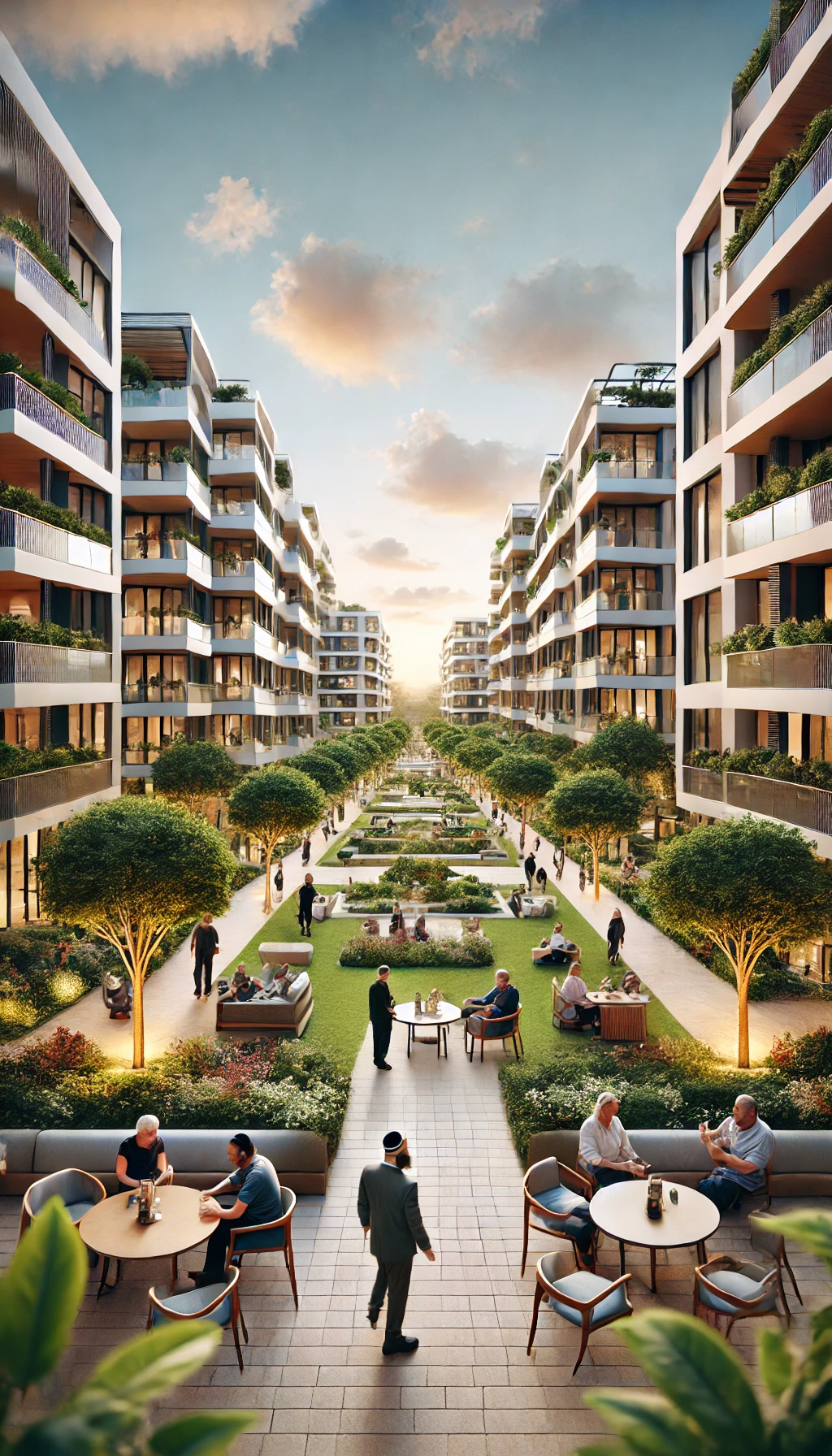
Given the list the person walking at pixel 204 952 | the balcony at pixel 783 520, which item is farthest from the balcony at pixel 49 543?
the balcony at pixel 783 520

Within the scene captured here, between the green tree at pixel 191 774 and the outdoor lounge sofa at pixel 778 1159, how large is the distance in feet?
67.2

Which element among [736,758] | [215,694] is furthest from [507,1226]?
[215,694]

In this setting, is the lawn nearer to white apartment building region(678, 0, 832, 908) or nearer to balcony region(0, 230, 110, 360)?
white apartment building region(678, 0, 832, 908)

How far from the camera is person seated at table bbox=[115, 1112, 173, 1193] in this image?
27.1 ft

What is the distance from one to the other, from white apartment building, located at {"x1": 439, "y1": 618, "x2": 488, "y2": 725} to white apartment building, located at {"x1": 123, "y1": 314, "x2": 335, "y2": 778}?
6535 cm

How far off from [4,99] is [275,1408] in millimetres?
23858

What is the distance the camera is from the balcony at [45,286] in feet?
56.6

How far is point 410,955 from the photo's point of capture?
18.8 meters

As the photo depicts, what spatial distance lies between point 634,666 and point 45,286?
23825 mm

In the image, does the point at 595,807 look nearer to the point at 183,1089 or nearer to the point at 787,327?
the point at 787,327

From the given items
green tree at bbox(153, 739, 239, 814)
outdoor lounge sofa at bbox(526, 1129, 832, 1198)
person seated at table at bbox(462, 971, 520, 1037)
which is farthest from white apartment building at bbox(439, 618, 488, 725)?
outdoor lounge sofa at bbox(526, 1129, 832, 1198)

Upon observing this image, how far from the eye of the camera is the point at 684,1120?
10094 mm

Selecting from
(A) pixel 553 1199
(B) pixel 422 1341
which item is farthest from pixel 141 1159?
(A) pixel 553 1199

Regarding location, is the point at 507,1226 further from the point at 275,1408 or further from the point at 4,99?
the point at 4,99
